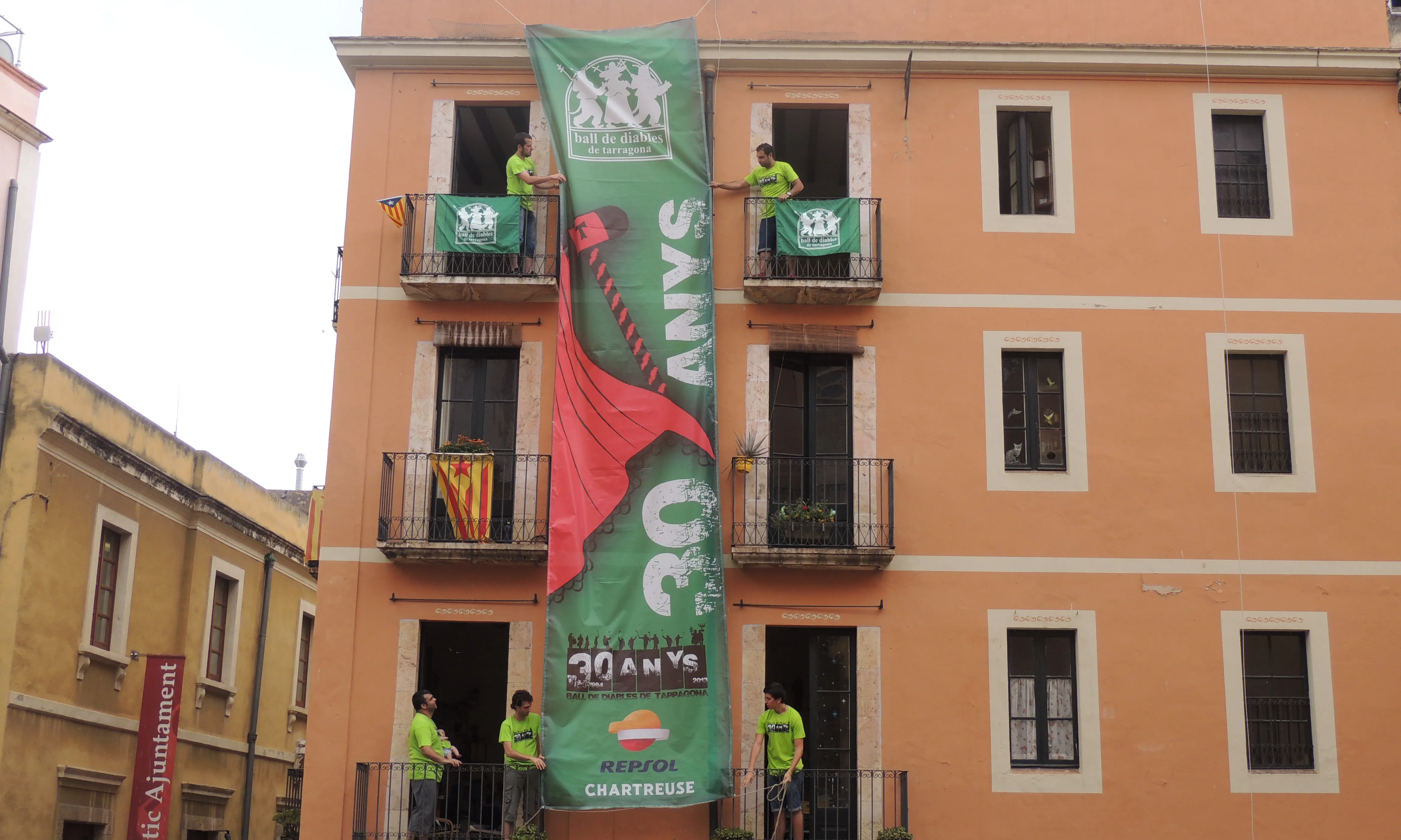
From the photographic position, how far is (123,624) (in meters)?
22.4

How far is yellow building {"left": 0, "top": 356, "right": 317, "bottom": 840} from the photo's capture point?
65.6 feet

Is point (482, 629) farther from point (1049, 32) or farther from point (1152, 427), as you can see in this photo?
point (1049, 32)

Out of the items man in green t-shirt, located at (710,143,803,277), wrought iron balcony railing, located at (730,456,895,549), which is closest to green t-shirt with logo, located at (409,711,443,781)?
wrought iron balcony railing, located at (730,456,895,549)

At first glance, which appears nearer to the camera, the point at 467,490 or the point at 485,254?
the point at 467,490

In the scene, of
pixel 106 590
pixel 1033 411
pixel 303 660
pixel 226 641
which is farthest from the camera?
pixel 303 660

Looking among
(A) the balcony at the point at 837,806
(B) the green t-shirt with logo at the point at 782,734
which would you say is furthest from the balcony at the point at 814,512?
(A) the balcony at the point at 837,806

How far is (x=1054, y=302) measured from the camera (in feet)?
62.1

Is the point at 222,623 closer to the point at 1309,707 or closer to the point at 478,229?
the point at 478,229

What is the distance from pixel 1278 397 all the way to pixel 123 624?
16.5 meters

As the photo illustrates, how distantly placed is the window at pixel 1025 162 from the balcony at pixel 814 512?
4011mm

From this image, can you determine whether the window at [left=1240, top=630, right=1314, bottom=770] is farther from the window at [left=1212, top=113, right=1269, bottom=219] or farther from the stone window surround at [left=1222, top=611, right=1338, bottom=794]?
the window at [left=1212, top=113, right=1269, bottom=219]

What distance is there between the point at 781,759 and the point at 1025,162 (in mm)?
8351

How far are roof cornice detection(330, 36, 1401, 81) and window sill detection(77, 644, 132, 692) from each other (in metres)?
9.01

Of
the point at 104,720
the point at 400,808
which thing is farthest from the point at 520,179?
the point at 104,720
